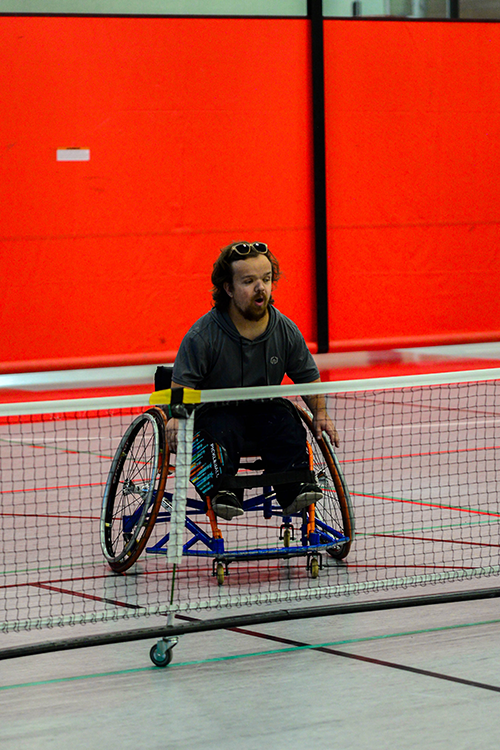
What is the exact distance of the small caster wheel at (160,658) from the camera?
327cm

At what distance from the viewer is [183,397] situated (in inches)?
134

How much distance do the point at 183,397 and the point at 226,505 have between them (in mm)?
686

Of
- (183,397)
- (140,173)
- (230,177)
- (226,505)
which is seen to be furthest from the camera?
(230,177)

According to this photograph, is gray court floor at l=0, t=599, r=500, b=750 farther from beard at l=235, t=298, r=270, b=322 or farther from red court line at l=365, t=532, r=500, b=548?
beard at l=235, t=298, r=270, b=322

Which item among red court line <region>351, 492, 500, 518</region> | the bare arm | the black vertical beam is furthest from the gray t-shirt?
the black vertical beam

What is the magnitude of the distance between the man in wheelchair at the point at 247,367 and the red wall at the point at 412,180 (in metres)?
6.94

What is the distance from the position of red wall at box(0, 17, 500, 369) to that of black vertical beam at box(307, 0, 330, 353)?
0.10 metres

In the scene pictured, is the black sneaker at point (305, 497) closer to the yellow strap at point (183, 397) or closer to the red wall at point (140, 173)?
the yellow strap at point (183, 397)

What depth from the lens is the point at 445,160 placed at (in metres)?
11.5

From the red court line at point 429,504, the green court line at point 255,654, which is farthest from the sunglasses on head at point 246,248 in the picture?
the red court line at point 429,504

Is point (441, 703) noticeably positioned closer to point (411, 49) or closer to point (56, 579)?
point (56, 579)

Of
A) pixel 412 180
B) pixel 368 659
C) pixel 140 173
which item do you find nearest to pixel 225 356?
pixel 368 659

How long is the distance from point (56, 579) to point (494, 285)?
847cm

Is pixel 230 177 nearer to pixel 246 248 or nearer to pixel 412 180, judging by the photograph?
pixel 412 180
